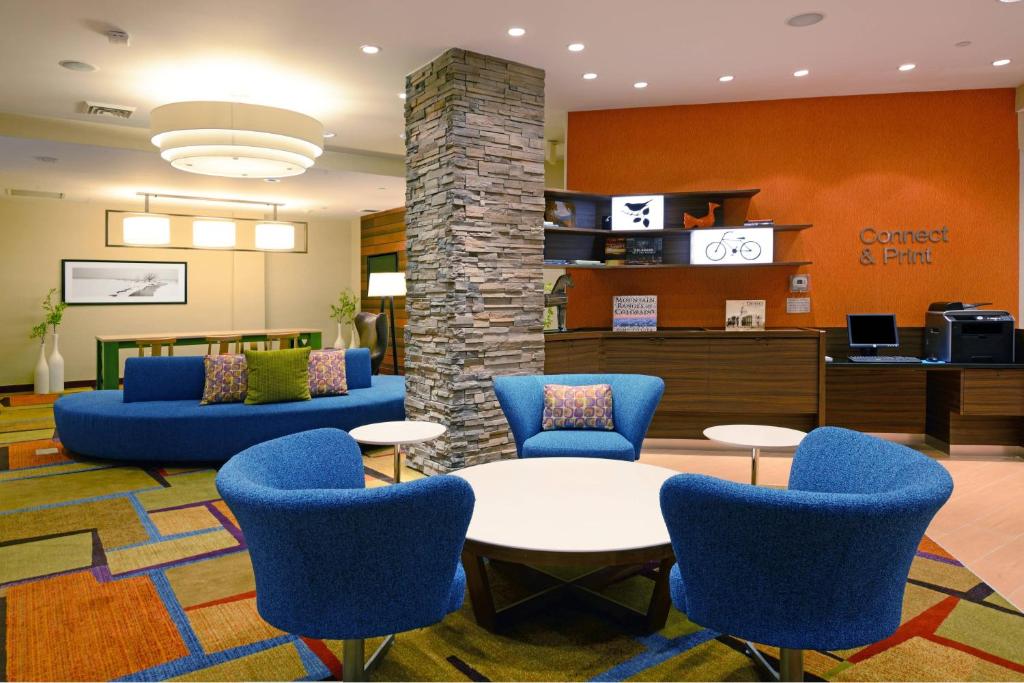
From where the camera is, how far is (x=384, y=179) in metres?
8.06

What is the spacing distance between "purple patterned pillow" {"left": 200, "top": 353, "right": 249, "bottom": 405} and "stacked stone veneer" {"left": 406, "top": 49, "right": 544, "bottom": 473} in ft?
4.48

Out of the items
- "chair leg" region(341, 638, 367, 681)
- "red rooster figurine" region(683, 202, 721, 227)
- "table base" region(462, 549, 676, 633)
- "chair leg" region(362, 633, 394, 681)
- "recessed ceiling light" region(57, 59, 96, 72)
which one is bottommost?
"chair leg" region(362, 633, 394, 681)

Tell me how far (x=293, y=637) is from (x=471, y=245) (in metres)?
2.84

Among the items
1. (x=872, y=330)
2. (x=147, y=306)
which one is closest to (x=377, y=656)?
(x=872, y=330)

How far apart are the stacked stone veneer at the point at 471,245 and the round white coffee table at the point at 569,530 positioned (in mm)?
1601

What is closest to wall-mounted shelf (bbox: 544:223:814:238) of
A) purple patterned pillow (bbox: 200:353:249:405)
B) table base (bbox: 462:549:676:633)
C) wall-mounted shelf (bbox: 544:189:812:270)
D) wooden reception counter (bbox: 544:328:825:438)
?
wall-mounted shelf (bbox: 544:189:812:270)

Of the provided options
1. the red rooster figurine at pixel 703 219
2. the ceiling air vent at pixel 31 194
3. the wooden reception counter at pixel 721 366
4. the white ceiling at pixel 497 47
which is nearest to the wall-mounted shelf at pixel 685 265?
the red rooster figurine at pixel 703 219

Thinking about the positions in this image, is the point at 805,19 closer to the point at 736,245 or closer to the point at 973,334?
the point at 736,245

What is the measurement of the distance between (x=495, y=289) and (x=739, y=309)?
7.88ft

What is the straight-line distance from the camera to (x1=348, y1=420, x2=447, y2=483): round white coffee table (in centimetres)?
322

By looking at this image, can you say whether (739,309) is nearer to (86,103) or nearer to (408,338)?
(408,338)

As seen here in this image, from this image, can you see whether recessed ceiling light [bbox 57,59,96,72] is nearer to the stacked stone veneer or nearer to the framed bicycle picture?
the stacked stone veneer

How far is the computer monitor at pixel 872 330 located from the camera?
18.7ft

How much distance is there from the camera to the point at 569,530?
2295mm
